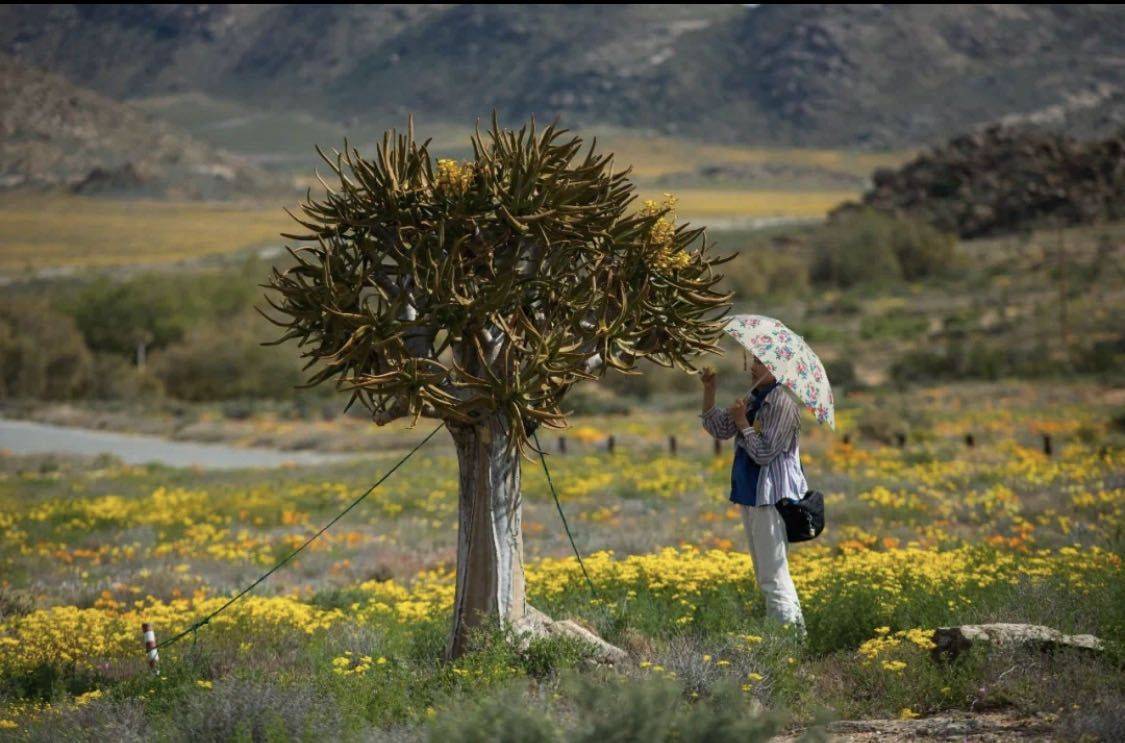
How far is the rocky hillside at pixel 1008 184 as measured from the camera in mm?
92125

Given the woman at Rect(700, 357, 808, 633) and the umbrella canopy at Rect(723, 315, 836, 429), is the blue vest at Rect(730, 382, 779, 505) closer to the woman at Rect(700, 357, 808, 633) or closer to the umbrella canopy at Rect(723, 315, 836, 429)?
the woman at Rect(700, 357, 808, 633)

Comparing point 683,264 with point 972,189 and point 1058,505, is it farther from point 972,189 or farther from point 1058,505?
point 972,189

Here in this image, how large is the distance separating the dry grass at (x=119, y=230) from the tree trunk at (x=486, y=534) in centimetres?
10439

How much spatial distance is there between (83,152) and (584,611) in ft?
620

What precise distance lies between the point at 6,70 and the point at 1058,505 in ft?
685

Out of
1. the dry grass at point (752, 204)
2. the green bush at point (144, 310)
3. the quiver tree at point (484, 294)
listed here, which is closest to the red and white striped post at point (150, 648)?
the quiver tree at point (484, 294)

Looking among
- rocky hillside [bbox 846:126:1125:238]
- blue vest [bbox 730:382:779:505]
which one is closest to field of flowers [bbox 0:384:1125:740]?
blue vest [bbox 730:382:779:505]

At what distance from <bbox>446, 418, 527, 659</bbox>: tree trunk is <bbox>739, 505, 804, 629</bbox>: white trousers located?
1607 millimetres

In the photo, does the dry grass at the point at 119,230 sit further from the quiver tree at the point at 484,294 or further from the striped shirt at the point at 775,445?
the striped shirt at the point at 775,445

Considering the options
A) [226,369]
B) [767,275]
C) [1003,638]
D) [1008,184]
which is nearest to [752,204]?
[1008,184]

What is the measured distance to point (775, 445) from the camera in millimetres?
8648

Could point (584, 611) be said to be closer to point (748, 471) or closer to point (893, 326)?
point (748, 471)

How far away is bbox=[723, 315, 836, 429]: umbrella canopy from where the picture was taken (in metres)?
8.67

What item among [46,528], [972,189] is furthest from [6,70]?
[46,528]
